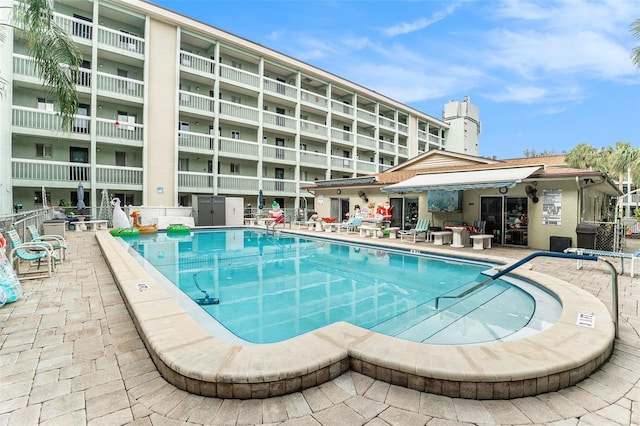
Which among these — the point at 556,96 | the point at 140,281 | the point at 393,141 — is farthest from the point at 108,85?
the point at 556,96

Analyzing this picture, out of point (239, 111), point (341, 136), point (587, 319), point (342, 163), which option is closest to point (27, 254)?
point (587, 319)

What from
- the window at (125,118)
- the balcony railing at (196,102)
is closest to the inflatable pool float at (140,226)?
the window at (125,118)

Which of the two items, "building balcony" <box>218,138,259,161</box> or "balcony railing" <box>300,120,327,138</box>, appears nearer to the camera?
"building balcony" <box>218,138,259,161</box>

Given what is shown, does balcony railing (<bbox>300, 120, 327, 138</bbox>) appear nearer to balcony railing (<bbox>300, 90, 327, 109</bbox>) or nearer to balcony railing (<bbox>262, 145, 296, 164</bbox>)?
balcony railing (<bbox>300, 90, 327, 109</bbox>)

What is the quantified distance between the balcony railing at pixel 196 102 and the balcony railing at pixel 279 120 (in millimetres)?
4435

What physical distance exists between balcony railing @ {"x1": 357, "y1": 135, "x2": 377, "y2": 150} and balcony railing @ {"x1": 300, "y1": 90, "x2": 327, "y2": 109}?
18.5 ft

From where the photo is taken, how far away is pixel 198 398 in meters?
2.72

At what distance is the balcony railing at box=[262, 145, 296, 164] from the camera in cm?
2659

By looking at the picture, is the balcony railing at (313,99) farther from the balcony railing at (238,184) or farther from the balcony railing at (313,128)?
the balcony railing at (238,184)

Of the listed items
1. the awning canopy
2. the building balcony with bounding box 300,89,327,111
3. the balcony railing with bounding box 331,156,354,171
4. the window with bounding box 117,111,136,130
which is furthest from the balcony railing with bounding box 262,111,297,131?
the awning canopy

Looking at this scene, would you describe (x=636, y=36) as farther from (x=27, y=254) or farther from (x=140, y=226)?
(x=140, y=226)

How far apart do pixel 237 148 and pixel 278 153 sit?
390 centimetres

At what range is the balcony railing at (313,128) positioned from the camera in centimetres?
2953

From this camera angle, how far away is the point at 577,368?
302 cm
